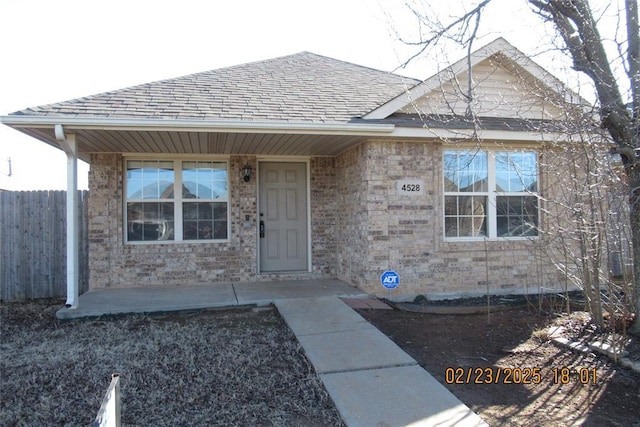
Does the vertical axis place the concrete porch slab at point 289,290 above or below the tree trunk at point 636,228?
below

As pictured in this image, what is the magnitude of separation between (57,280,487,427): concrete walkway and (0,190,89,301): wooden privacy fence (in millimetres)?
1410

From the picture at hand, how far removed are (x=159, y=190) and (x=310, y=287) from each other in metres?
3.37

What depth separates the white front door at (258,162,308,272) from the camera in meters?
8.80

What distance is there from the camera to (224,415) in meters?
3.41

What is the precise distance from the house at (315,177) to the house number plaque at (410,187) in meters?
0.02

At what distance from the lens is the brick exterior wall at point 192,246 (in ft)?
26.5

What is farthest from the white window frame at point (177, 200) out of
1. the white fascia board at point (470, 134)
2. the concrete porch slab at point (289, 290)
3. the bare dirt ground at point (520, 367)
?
the bare dirt ground at point (520, 367)

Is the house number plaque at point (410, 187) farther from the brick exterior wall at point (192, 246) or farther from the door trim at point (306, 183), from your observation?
the door trim at point (306, 183)

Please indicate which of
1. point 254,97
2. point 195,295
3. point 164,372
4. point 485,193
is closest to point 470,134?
point 485,193

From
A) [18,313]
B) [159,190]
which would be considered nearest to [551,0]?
[159,190]

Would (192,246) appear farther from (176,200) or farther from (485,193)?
(485,193)

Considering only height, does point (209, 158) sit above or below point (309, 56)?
below

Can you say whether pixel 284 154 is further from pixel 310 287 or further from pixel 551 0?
pixel 551 0

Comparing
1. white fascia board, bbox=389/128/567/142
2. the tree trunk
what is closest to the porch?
white fascia board, bbox=389/128/567/142
